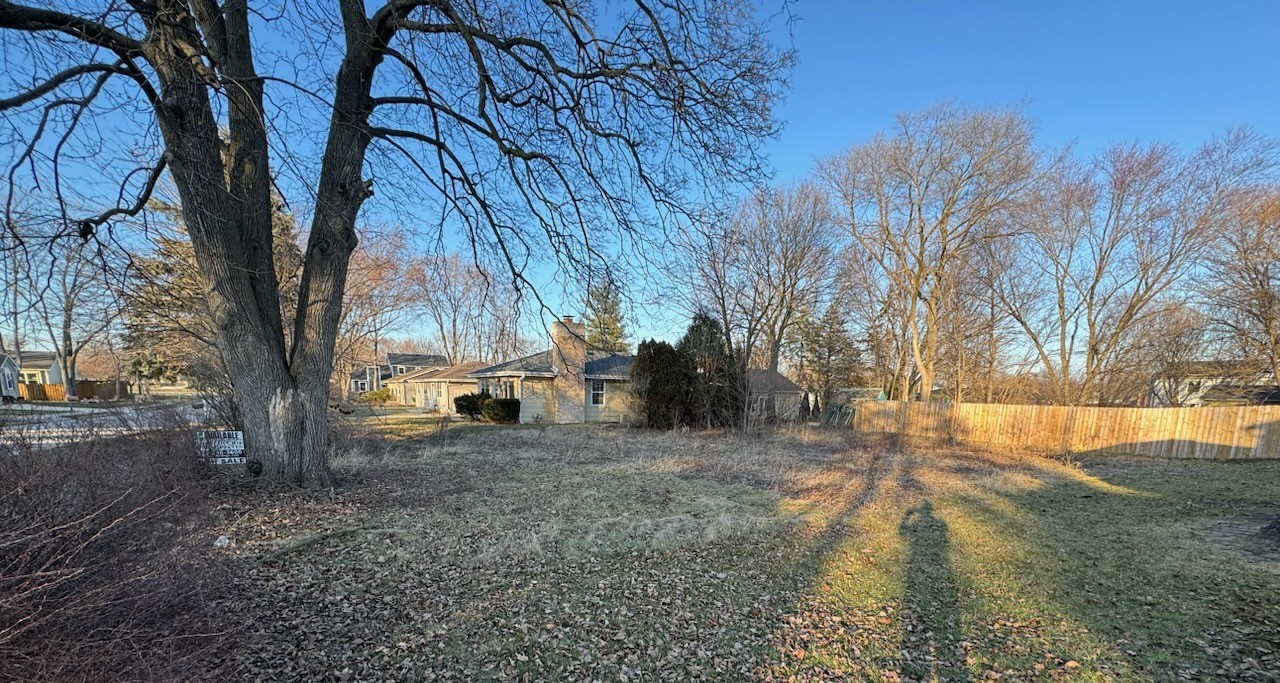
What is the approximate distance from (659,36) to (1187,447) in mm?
17563

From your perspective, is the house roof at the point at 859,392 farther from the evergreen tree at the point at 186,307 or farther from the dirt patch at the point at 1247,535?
the evergreen tree at the point at 186,307

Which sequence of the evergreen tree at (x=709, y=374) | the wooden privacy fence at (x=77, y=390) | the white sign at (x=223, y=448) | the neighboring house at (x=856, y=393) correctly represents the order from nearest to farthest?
the white sign at (x=223, y=448), the evergreen tree at (x=709, y=374), the neighboring house at (x=856, y=393), the wooden privacy fence at (x=77, y=390)

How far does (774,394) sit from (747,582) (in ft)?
59.6

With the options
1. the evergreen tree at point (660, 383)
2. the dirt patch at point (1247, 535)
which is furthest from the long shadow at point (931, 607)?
the evergreen tree at point (660, 383)

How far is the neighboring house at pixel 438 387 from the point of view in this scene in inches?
1134

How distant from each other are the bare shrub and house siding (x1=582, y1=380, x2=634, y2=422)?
19154 millimetres

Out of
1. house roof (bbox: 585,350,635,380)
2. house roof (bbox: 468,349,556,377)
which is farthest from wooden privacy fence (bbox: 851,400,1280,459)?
house roof (bbox: 468,349,556,377)

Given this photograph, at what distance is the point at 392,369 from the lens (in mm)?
47719

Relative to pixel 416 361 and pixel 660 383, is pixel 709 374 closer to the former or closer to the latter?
pixel 660 383

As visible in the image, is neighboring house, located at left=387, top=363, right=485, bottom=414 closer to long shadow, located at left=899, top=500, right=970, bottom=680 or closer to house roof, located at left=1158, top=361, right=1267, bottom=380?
long shadow, located at left=899, top=500, right=970, bottom=680

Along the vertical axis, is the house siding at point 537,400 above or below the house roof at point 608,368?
below

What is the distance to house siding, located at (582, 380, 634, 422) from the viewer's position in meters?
22.7

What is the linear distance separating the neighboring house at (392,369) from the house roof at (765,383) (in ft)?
93.7

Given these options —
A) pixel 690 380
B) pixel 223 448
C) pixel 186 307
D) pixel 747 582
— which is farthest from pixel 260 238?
pixel 690 380
